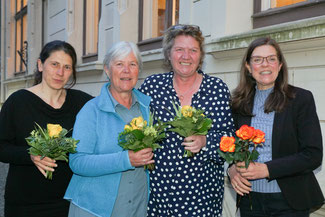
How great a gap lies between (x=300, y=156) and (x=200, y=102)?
78cm

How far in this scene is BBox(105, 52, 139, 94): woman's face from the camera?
2.40 metres

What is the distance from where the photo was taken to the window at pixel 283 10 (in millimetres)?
3297

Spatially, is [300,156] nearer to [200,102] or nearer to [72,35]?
[200,102]

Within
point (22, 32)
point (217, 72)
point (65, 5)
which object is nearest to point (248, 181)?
point (217, 72)

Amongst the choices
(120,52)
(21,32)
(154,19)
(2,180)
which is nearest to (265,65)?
(120,52)

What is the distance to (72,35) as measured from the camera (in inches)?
353

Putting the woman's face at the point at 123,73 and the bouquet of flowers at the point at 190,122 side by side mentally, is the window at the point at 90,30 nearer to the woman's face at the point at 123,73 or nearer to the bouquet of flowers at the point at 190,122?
the woman's face at the point at 123,73

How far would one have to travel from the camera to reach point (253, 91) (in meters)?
2.55

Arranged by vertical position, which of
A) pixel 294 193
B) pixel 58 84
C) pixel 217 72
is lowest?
pixel 294 193

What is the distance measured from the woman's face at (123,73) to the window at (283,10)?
1.90 metres

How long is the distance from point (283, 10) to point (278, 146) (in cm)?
192

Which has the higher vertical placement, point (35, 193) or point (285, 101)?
point (285, 101)

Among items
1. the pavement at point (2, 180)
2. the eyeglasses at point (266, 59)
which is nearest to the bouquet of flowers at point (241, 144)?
the eyeglasses at point (266, 59)

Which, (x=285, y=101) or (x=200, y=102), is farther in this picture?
(x=200, y=102)
